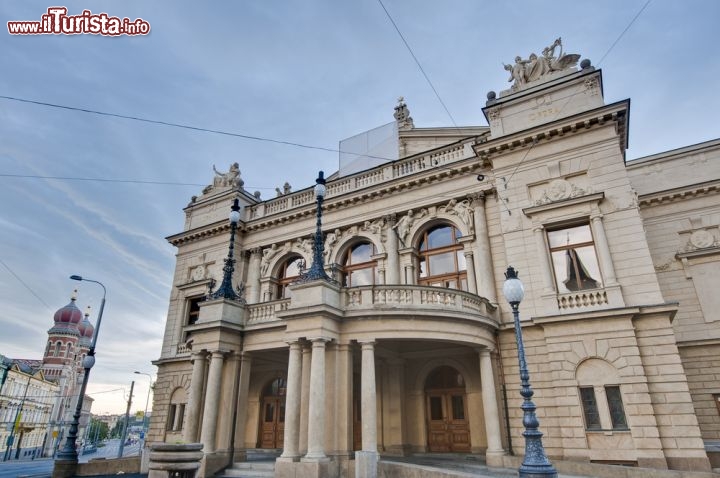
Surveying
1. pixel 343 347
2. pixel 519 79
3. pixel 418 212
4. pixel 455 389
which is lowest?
pixel 455 389

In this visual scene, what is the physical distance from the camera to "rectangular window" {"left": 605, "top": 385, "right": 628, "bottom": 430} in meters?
13.8

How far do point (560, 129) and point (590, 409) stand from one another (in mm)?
10753

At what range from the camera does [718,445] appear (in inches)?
649

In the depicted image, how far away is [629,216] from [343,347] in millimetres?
11566

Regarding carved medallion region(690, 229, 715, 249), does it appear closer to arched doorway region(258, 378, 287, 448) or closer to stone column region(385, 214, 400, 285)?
stone column region(385, 214, 400, 285)

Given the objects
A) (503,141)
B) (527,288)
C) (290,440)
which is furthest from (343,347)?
(503,141)

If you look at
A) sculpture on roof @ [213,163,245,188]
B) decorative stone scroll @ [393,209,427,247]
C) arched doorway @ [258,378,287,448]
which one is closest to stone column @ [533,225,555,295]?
decorative stone scroll @ [393,209,427,247]

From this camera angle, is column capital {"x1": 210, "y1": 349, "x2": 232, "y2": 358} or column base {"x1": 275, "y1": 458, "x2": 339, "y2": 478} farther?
column capital {"x1": 210, "y1": 349, "x2": 232, "y2": 358}

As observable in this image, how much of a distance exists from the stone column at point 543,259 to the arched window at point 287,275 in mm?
12878

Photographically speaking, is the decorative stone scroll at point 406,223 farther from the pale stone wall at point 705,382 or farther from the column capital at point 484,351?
the pale stone wall at point 705,382

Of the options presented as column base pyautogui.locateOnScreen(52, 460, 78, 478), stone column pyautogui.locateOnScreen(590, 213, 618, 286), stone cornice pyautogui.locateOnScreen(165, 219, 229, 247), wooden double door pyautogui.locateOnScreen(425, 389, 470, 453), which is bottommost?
column base pyautogui.locateOnScreen(52, 460, 78, 478)

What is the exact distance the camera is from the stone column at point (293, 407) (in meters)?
13.4

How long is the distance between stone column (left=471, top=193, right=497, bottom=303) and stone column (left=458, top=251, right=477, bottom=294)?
0.19 meters

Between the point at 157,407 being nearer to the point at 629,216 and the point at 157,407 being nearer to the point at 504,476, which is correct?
the point at 504,476
